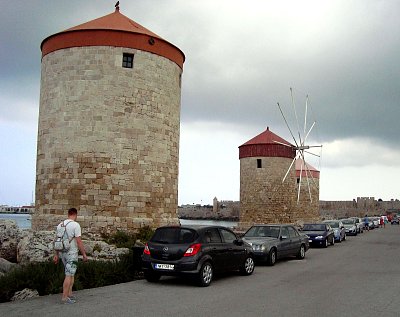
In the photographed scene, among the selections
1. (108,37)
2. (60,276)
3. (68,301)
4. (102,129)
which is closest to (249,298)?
(68,301)

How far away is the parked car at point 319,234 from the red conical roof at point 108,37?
12.0 meters

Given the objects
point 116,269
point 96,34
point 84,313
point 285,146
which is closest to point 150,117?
point 96,34

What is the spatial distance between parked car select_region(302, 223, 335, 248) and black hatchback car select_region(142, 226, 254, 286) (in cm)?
1276

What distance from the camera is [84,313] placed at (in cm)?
778

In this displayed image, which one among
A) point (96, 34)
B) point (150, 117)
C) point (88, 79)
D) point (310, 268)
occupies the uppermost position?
point (96, 34)

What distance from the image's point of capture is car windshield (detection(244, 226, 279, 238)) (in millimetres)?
17062

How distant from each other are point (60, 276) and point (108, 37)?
40.9 feet

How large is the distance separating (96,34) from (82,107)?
10.8ft

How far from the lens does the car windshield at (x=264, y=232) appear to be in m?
17.1

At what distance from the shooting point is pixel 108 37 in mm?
19703

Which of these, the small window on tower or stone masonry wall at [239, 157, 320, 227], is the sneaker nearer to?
the small window on tower

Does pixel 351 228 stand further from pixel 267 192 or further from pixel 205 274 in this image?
pixel 205 274

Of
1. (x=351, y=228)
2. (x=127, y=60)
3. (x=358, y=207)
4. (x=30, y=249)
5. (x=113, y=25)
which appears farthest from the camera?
(x=358, y=207)

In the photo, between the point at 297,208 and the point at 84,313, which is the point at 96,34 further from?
the point at 297,208
